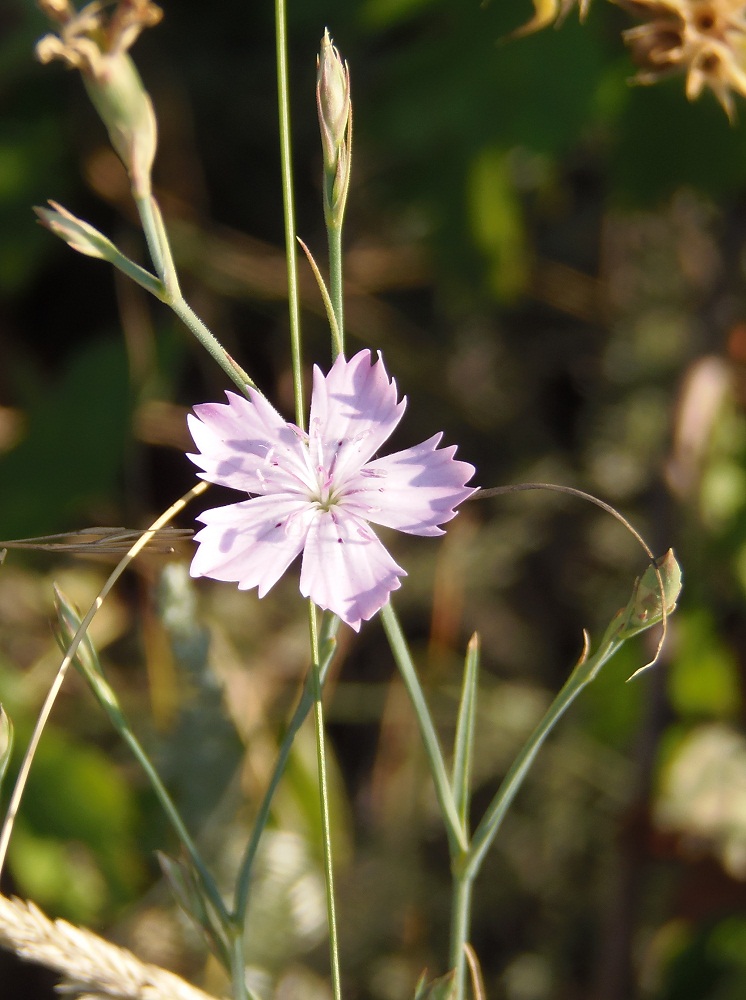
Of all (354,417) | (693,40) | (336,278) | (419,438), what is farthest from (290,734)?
(419,438)

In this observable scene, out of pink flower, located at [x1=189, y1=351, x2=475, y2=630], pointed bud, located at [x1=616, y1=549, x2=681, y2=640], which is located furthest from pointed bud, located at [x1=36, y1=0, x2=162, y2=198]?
pointed bud, located at [x1=616, y1=549, x2=681, y2=640]

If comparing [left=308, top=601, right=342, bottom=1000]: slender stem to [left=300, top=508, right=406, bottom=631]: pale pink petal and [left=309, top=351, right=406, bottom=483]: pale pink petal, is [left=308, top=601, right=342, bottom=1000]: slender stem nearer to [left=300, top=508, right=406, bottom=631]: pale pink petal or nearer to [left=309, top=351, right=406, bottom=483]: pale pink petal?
[left=300, top=508, right=406, bottom=631]: pale pink petal

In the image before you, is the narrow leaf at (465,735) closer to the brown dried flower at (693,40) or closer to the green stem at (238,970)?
the green stem at (238,970)

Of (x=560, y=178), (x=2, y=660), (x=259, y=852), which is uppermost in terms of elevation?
(x=560, y=178)

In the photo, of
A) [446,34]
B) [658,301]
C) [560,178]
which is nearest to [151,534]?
[446,34]

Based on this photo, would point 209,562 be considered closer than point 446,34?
Yes

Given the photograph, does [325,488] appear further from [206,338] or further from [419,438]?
[419,438]

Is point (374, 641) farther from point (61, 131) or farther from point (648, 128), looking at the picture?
point (61, 131)
